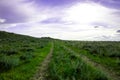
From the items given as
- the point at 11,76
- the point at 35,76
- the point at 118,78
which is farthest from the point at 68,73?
the point at 11,76

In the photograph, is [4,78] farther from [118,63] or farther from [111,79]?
[118,63]

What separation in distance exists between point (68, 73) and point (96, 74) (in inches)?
84.2

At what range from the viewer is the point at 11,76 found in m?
13.2

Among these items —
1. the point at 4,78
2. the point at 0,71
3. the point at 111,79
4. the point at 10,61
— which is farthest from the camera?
the point at 10,61

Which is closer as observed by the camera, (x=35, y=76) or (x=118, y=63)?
(x=35, y=76)

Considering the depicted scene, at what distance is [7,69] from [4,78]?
3293 millimetres

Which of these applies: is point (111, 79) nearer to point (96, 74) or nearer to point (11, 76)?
point (96, 74)

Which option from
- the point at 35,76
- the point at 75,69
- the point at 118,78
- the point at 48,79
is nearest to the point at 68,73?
the point at 75,69

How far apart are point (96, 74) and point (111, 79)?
1.16 meters

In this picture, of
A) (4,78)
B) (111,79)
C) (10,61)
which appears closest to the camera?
(111,79)

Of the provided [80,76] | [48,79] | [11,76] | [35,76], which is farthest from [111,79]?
[11,76]

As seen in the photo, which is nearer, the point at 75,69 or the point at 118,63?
the point at 75,69

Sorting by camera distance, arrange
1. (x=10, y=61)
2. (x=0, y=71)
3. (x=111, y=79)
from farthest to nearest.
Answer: (x=10, y=61) < (x=0, y=71) < (x=111, y=79)

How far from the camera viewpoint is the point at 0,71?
15.1 meters
